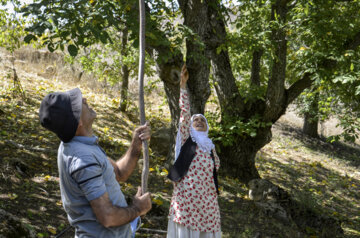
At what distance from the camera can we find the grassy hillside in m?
4.77

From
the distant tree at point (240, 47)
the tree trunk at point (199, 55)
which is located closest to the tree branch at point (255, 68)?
the distant tree at point (240, 47)

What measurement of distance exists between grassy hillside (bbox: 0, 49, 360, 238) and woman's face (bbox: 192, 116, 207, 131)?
1.71m

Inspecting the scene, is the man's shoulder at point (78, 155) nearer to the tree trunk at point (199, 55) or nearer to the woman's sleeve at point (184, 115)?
the woman's sleeve at point (184, 115)

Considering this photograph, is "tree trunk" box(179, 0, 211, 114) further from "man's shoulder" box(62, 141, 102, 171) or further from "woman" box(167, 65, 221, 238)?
"man's shoulder" box(62, 141, 102, 171)

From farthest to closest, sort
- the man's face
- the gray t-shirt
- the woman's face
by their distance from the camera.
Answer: the woman's face, the man's face, the gray t-shirt

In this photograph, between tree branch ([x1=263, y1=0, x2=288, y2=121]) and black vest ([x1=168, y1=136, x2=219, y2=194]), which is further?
tree branch ([x1=263, y1=0, x2=288, y2=121])

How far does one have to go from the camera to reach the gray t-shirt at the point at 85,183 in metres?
1.67

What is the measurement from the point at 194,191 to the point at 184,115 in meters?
0.89

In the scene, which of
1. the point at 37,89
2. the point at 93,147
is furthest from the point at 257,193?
the point at 37,89

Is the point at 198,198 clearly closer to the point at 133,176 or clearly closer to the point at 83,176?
the point at 83,176

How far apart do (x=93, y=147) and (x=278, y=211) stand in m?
5.35

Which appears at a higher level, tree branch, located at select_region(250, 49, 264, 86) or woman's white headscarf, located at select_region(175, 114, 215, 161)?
tree branch, located at select_region(250, 49, 264, 86)

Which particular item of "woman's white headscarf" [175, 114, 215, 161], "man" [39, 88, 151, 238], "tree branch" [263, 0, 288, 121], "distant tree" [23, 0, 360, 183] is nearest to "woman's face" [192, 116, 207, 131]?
"woman's white headscarf" [175, 114, 215, 161]

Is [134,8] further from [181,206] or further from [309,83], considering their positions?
[309,83]
